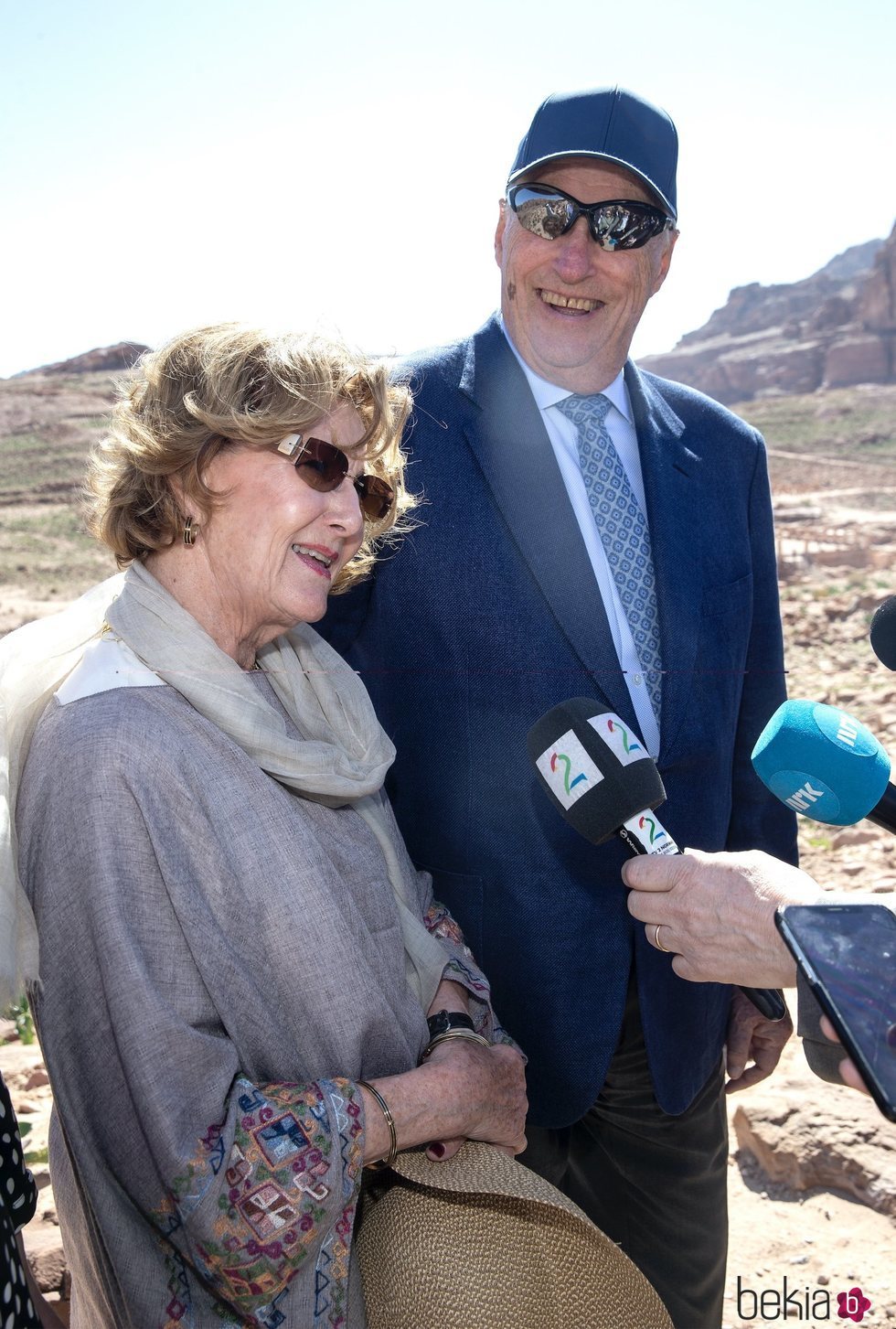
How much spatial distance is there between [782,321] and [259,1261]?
335ft

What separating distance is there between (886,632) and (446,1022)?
1.05m

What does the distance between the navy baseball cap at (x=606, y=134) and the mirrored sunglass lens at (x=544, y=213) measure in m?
0.06

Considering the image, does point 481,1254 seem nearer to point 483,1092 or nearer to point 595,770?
point 483,1092

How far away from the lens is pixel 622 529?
2.51m

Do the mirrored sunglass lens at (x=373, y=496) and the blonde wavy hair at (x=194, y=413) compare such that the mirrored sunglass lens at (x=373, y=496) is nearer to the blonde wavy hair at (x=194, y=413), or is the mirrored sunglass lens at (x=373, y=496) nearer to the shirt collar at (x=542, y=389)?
the blonde wavy hair at (x=194, y=413)

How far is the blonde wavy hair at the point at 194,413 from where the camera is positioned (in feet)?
6.23

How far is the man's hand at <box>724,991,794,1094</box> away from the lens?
2.72m

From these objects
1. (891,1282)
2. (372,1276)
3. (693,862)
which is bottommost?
(891,1282)

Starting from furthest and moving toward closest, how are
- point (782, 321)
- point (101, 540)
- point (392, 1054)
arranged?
point (782, 321) < point (101, 540) < point (392, 1054)

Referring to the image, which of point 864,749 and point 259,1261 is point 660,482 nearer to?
point 864,749

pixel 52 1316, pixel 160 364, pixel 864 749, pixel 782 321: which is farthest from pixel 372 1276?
pixel 782 321

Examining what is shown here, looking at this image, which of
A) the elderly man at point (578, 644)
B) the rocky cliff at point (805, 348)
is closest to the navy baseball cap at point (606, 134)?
the elderly man at point (578, 644)

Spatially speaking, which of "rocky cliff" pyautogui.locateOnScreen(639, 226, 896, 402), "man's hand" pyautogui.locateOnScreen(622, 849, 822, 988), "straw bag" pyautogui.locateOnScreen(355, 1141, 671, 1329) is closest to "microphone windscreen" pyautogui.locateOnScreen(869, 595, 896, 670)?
"man's hand" pyautogui.locateOnScreen(622, 849, 822, 988)

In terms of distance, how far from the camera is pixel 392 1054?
188cm
